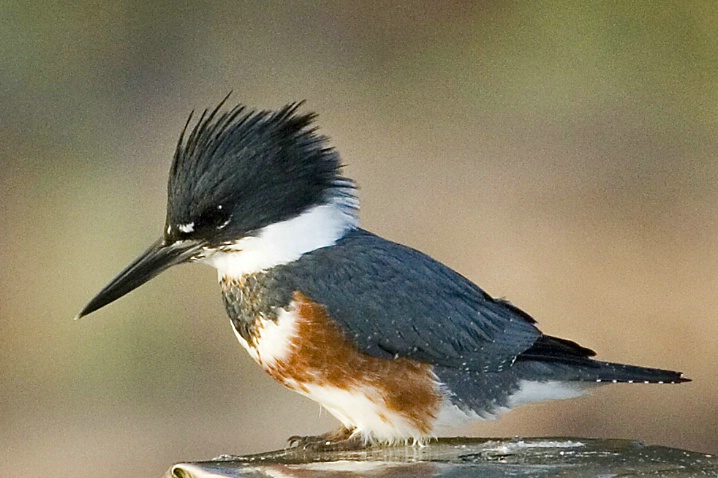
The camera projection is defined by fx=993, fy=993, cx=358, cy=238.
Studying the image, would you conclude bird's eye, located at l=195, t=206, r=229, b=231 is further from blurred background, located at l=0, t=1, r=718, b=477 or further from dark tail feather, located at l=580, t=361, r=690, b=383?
blurred background, located at l=0, t=1, r=718, b=477

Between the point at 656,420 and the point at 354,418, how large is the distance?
760mm

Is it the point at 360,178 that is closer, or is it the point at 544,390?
the point at 544,390

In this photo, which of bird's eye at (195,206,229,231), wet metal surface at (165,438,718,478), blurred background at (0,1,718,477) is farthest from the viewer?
blurred background at (0,1,718,477)

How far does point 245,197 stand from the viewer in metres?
1.04

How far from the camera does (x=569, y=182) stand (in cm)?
166

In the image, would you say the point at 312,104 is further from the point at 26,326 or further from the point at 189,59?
the point at 26,326

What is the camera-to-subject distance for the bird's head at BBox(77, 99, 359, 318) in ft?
3.38

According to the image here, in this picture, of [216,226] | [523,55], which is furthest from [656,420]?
[216,226]

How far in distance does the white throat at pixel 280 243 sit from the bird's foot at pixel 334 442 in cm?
20

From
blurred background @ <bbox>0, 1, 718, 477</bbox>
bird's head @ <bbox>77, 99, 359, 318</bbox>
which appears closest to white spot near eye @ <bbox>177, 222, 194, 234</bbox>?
bird's head @ <bbox>77, 99, 359, 318</bbox>

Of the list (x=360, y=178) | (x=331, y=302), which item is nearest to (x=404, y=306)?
(x=331, y=302)

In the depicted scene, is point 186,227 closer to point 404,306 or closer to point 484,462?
point 404,306

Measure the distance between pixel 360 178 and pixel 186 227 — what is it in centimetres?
66

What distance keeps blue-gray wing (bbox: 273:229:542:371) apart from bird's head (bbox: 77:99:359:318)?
0.03 m
